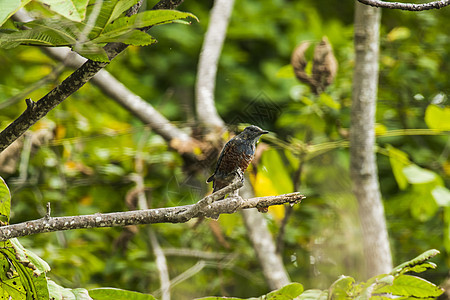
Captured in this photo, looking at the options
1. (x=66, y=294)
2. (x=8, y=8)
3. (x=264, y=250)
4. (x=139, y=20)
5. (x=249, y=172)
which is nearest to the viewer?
(x=8, y=8)

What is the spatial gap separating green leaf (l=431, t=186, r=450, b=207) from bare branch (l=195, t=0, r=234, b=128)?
1094 mm

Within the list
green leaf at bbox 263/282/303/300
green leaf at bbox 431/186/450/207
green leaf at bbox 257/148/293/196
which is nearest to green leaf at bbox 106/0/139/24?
green leaf at bbox 263/282/303/300

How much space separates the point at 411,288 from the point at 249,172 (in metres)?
1.03

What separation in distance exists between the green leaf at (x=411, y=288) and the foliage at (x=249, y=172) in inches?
27.7

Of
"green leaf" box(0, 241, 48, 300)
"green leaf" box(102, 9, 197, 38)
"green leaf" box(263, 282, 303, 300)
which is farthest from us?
"green leaf" box(263, 282, 303, 300)

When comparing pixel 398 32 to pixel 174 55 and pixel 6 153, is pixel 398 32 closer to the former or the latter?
pixel 174 55

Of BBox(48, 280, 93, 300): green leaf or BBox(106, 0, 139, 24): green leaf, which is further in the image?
BBox(48, 280, 93, 300): green leaf

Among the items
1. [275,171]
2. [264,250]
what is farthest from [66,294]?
[264,250]

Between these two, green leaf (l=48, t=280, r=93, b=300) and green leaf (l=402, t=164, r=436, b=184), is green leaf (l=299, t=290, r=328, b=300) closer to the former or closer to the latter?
green leaf (l=48, t=280, r=93, b=300)

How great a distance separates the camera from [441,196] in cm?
208

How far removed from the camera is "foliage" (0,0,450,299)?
2.39 metres

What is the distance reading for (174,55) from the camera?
15.9 feet

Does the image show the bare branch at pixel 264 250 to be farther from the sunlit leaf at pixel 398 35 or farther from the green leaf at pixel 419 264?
the sunlit leaf at pixel 398 35

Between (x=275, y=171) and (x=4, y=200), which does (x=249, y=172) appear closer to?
(x=275, y=171)
